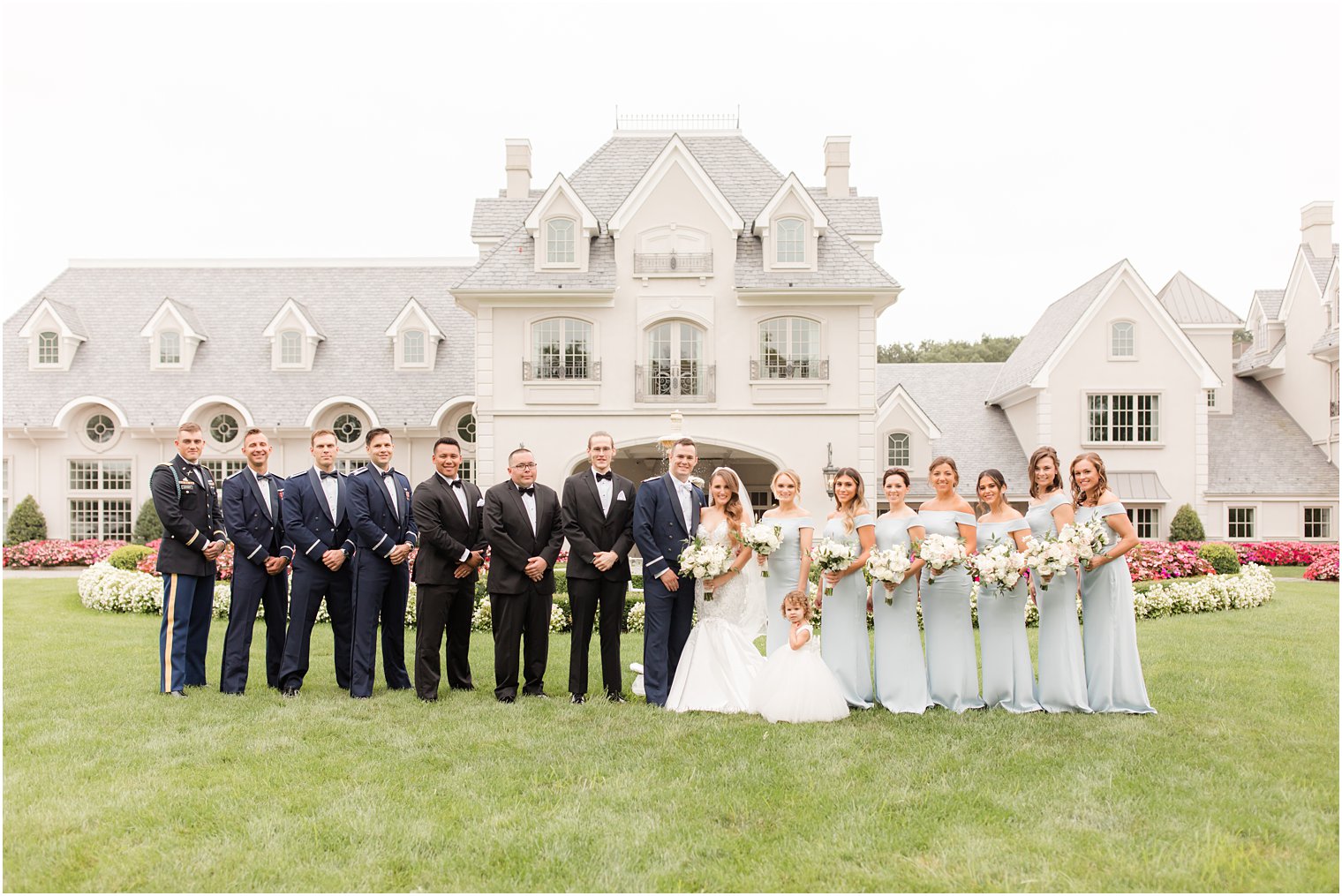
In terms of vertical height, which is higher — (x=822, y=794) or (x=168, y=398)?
(x=168, y=398)

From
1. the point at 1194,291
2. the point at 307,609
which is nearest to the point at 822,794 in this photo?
the point at 307,609

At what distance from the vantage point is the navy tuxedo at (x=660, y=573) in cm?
795

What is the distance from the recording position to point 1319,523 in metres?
26.4

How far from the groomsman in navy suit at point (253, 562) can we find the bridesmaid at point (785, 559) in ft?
15.0

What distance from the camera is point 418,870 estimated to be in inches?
174

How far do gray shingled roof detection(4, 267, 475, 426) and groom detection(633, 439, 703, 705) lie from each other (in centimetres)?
1859

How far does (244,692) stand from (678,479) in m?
4.48

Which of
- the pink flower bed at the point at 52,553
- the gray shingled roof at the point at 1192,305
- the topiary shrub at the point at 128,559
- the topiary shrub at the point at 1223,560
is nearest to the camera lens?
the topiary shrub at the point at 128,559

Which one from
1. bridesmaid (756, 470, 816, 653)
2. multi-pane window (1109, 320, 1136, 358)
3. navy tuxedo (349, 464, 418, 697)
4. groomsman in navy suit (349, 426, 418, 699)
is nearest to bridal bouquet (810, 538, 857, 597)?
bridesmaid (756, 470, 816, 653)

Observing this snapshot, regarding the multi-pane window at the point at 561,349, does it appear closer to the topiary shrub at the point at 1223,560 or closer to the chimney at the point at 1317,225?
the topiary shrub at the point at 1223,560

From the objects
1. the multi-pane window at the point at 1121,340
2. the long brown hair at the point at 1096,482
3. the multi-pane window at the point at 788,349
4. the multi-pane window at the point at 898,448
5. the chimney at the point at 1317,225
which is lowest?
the long brown hair at the point at 1096,482

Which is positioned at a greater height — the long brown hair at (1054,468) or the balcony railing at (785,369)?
the balcony railing at (785,369)

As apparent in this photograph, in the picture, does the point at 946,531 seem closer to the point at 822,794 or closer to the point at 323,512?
the point at 822,794

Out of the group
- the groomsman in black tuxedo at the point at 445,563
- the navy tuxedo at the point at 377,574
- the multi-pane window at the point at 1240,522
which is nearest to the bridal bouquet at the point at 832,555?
the groomsman in black tuxedo at the point at 445,563
